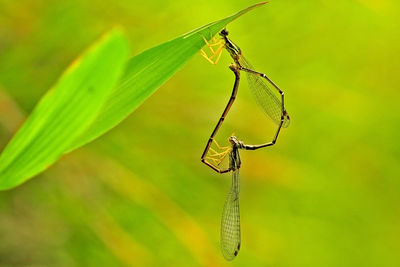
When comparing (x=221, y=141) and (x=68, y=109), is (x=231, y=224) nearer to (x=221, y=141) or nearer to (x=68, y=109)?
(x=221, y=141)

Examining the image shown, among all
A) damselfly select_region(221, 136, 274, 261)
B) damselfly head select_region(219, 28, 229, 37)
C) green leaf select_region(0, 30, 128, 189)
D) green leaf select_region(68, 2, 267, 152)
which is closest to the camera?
green leaf select_region(0, 30, 128, 189)

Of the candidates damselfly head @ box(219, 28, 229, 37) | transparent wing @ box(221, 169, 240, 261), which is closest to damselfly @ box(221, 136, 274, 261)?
transparent wing @ box(221, 169, 240, 261)

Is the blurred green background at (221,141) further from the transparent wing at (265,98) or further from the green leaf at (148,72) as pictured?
the green leaf at (148,72)

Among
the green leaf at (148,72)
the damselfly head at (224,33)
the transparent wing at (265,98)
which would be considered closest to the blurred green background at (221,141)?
the transparent wing at (265,98)

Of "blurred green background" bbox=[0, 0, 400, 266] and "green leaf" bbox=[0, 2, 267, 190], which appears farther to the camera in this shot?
"blurred green background" bbox=[0, 0, 400, 266]

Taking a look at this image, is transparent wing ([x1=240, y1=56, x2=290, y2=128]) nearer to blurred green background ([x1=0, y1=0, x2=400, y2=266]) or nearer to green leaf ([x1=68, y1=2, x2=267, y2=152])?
blurred green background ([x1=0, y1=0, x2=400, y2=266])

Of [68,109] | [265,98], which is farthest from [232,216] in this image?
[68,109]

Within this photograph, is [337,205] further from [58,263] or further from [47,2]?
[47,2]
